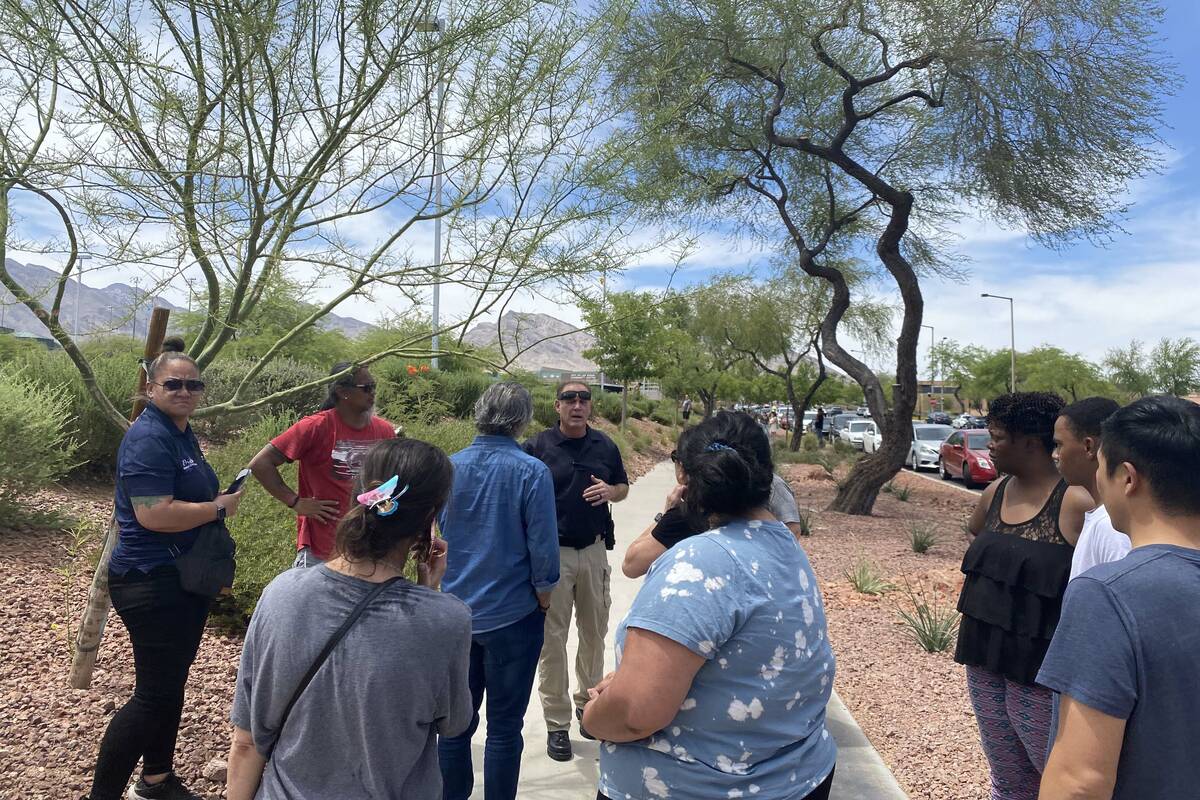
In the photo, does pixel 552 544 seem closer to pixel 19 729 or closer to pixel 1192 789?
pixel 1192 789

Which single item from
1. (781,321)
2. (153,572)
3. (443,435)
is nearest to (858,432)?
(781,321)

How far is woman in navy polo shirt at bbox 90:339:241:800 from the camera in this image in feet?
Answer: 8.50

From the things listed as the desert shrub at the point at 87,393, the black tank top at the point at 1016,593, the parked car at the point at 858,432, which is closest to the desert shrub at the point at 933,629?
the black tank top at the point at 1016,593

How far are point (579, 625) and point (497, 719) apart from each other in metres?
1.43

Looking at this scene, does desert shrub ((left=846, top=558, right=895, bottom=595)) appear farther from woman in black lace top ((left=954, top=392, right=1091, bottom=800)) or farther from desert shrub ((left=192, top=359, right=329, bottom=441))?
desert shrub ((left=192, top=359, right=329, bottom=441))

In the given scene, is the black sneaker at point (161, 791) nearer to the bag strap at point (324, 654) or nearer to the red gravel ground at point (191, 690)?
the red gravel ground at point (191, 690)

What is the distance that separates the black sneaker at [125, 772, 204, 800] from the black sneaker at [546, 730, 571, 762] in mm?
1564

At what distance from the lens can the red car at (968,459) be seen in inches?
761

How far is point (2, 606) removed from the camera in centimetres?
448

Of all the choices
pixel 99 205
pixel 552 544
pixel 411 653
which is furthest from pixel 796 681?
pixel 99 205

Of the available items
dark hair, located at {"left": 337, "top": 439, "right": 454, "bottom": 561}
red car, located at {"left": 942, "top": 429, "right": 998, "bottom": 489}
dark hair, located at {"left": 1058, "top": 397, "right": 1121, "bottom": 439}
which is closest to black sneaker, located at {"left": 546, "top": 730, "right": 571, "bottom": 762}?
dark hair, located at {"left": 337, "top": 439, "right": 454, "bottom": 561}

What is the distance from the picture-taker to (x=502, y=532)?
2.93 metres

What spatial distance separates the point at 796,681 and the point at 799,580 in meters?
0.22

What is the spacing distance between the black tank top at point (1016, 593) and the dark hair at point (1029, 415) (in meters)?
0.19
